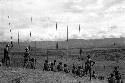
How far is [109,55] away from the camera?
19688 cm

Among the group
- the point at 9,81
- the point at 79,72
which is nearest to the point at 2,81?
the point at 9,81

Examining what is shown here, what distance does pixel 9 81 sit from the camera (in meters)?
42.1

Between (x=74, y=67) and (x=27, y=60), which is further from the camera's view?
(x=74, y=67)

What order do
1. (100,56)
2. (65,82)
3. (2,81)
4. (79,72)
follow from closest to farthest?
(2,81) < (65,82) < (79,72) < (100,56)

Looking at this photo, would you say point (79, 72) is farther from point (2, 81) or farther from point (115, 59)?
point (115, 59)

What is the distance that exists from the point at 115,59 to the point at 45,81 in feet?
463

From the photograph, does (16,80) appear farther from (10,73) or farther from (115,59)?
(115,59)

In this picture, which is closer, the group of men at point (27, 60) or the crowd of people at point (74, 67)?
the crowd of people at point (74, 67)

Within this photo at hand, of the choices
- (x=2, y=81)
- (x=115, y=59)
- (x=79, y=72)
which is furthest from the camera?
(x=115, y=59)

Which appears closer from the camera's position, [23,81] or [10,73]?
[23,81]

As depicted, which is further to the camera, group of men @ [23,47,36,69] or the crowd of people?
group of men @ [23,47,36,69]

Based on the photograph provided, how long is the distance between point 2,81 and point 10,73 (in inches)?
308

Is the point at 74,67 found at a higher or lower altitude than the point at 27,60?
lower

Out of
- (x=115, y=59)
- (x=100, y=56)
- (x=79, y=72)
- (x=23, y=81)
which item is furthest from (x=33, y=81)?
(x=100, y=56)
